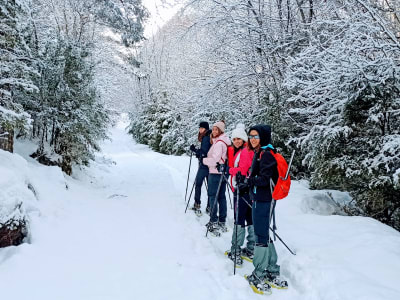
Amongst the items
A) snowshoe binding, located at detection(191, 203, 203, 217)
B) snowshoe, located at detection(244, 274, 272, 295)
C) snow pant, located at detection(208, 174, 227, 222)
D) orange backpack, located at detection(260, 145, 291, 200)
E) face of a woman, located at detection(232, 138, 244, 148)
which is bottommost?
snowshoe binding, located at detection(191, 203, 203, 217)

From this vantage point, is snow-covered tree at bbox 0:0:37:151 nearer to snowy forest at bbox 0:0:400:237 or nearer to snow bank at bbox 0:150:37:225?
snowy forest at bbox 0:0:400:237

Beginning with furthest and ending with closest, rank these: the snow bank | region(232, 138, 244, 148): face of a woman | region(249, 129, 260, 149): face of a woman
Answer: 1. region(232, 138, 244, 148): face of a woman
2. the snow bank
3. region(249, 129, 260, 149): face of a woman

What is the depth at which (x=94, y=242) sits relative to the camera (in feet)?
14.6

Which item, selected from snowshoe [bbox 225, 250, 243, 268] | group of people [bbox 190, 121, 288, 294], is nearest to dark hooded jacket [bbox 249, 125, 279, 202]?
group of people [bbox 190, 121, 288, 294]

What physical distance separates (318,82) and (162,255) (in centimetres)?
422

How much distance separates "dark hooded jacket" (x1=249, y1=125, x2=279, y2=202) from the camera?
10.9ft

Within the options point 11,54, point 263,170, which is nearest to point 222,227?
point 263,170

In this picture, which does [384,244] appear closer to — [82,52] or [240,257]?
[240,257]

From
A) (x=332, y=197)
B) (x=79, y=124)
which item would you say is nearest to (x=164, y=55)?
(x=79, y=124)

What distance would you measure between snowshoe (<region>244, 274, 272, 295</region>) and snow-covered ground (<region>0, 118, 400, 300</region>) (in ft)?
0.25

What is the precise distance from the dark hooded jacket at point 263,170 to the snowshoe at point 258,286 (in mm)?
980

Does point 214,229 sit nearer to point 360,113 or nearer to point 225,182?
point 225,182

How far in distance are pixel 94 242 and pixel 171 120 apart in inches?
801

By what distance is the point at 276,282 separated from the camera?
11.4ft
